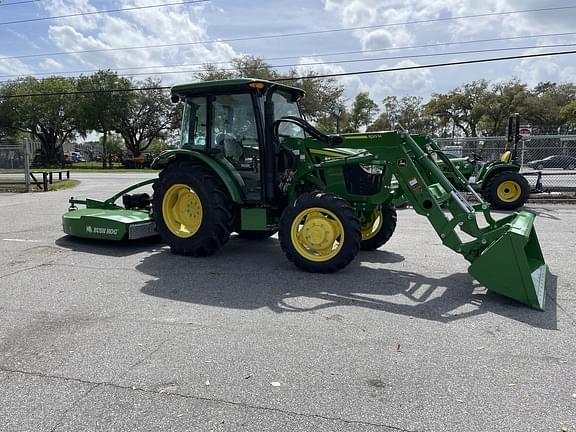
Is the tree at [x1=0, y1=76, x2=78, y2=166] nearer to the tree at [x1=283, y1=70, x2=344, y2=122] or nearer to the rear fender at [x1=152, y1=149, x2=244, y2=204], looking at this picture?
the tree at [x1=283, y1=70, x2=344, y2=122]

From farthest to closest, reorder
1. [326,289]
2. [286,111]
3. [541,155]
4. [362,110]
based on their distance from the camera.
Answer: [362,110], [541,155], [286,111], [326,289]

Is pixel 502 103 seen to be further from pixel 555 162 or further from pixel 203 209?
pixel 203 209

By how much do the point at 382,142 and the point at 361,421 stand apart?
389cm

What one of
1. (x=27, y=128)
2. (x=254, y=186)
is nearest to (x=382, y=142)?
(x=254, y=186)

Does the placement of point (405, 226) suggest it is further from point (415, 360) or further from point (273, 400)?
point (273, 400)

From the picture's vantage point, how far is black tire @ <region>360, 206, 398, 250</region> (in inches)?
290

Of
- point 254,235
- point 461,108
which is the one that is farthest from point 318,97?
point 254,235

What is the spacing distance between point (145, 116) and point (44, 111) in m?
10.5

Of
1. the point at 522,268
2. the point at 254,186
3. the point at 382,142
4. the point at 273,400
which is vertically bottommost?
the point at 273,400

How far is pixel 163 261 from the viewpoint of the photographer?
22.6 ft

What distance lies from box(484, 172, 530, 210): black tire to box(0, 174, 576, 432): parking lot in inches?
257

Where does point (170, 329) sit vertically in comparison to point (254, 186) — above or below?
below

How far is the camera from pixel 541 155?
16.7 meters

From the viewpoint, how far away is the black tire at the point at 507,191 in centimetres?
1288
